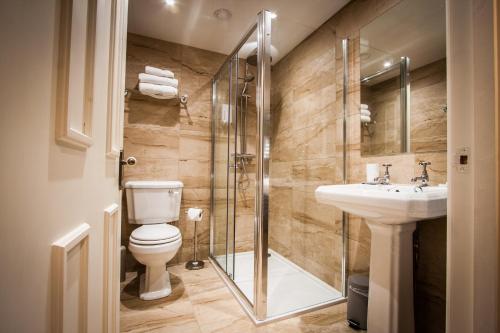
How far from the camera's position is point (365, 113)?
5.39 feet

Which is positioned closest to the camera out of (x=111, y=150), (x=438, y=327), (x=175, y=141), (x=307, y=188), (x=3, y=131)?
(x=3, y=131)

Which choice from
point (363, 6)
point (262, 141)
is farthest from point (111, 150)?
point (363, 6)

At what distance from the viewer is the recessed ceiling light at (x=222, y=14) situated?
73.5 inches

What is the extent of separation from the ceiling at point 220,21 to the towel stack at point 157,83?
1.37 ft

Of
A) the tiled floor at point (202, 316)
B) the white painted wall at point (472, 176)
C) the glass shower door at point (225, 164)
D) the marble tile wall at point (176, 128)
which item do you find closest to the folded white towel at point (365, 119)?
the glass shower door at point (225, 164)

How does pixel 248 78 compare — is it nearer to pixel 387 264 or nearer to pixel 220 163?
pixel 220 163

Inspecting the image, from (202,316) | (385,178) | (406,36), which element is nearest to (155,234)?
(202,316)

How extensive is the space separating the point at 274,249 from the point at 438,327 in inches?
55.5

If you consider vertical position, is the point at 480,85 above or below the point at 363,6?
below

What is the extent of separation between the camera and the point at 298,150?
2156 mm

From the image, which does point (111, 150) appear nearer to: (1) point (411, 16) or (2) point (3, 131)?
(2) point (3, 131)

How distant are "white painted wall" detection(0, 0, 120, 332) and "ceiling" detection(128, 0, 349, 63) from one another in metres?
1.64

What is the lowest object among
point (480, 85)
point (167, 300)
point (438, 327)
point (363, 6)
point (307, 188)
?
point (167, 300)

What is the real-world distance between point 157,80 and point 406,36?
75.6 inches
